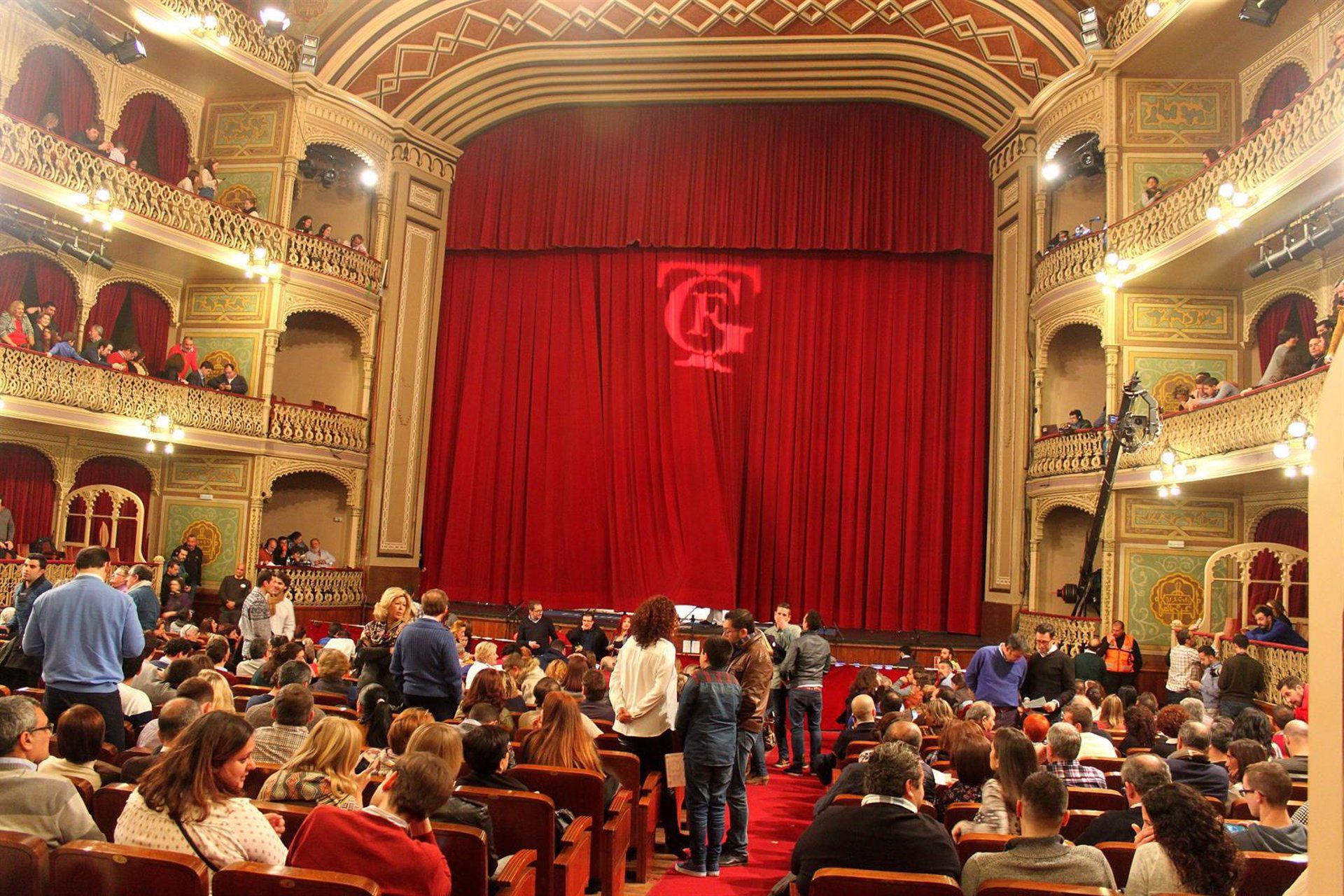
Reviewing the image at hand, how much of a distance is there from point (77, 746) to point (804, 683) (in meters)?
5.94

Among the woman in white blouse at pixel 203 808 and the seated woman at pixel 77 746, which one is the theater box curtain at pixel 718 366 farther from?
the woman in white blouse at pixel 203 808

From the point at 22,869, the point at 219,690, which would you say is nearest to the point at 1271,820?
the point at 22,869

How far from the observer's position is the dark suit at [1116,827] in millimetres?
3836

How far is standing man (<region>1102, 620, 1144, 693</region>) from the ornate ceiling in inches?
324

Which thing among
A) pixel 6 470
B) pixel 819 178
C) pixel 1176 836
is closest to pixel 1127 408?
pixel 819 178

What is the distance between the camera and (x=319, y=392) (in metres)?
16.8

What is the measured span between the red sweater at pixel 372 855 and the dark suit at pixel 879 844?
1202 mm

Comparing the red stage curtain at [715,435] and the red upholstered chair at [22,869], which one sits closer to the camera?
the red upholstered chair at [22,869]

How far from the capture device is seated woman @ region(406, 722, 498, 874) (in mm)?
3562

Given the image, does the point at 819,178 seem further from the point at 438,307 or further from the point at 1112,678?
the point at 1112,678

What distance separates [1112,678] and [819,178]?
9540 millimetres

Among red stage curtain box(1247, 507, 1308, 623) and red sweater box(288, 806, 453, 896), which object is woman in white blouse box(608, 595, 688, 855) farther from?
red stage curtain box(1247, 507, 1308, 623)

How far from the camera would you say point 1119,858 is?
11.6 ft

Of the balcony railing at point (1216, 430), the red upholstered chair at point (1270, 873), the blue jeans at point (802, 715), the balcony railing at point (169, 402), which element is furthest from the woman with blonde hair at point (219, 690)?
the balcony railing at point (169, 402)
